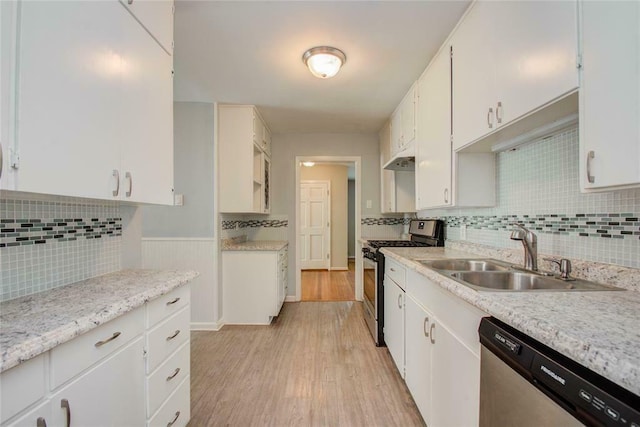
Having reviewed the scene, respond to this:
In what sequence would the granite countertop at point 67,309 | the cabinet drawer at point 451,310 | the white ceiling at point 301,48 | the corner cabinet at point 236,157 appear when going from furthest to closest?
the corner cabinet at point 236,157 → the white ceiling at point 301,48 → the cabinet drawer at point 451,310 → the granite countertop at point 67,309

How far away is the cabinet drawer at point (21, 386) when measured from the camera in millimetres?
639

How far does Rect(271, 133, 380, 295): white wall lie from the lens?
13.2 ft

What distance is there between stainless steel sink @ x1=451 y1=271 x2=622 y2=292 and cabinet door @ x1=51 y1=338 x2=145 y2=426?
4.51ft

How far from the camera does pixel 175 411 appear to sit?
139 cm

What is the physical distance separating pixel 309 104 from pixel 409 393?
2763mm

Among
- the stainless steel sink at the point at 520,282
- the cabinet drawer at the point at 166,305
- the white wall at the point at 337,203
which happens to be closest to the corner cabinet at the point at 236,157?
the cabinet drawer at the point at 166,305

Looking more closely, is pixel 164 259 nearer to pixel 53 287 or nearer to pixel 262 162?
pixel 262 162

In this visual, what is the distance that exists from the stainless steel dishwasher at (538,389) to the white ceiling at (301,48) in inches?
68.9

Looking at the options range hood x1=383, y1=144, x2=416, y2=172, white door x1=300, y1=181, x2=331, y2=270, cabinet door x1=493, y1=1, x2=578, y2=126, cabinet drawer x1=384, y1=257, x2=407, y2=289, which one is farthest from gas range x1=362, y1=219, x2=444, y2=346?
white door x1=300, y1=181, x2=331, y2=270

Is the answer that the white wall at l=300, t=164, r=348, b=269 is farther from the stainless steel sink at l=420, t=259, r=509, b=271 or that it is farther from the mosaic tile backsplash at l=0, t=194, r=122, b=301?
the mosaic tile backsplash at l=0, t=194, r=122, b=301

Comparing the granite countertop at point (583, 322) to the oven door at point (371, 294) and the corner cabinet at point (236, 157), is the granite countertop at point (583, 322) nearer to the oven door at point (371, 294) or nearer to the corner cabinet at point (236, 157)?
the oven door at point (371, 294)

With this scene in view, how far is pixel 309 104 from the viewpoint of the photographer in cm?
302

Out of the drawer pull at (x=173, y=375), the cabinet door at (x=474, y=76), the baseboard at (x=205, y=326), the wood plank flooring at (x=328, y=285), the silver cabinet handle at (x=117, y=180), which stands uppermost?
the cabinet door at (x=474, y=76)

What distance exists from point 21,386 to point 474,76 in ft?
7.14
